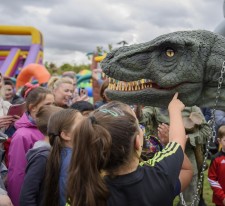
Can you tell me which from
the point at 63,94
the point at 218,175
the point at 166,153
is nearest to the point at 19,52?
the point at 63,94

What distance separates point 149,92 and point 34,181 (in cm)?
104

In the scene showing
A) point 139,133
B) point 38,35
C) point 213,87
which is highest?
point 38,35

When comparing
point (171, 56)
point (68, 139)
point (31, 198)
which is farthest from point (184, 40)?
point (31, 198)

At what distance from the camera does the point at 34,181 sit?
2.61m

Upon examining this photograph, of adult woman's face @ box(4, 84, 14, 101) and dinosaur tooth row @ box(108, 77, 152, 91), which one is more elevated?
dinosaur tooth row @ box(108, 77, 152, 91)

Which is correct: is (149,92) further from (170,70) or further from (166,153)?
(166,153)

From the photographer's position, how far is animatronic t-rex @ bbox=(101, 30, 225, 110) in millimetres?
2348

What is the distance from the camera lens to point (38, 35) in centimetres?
1655

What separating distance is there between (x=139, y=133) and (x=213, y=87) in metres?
0.85

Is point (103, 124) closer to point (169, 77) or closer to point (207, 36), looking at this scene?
point (169, 77)

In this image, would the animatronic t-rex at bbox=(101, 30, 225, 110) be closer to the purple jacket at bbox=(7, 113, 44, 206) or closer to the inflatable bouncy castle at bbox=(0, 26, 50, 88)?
the purple jacket at bbox=(7, 113, 44, 206)

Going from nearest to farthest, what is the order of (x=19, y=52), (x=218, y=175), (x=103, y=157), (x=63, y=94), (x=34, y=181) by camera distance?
(x=103, y=157)
(x=34, y=181)
(x=218, y=175)
(x=63, y=94)
(x=19, y=52)

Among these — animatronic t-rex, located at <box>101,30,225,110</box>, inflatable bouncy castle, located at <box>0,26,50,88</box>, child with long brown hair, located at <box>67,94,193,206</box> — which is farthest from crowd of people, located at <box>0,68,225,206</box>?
inflatable bouncy castle, located at <box>0,26,50,88</box>

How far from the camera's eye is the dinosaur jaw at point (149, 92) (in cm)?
240
